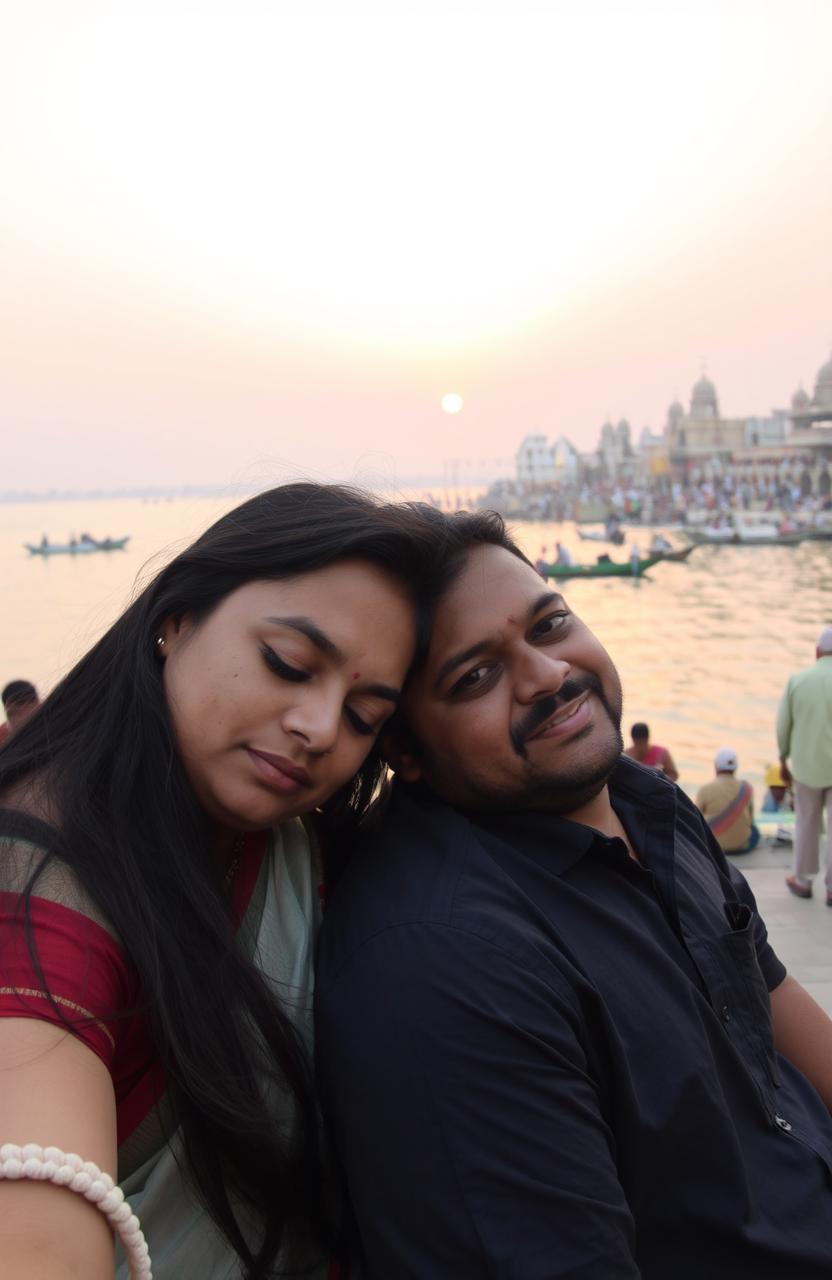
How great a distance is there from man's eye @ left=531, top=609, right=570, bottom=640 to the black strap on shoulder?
813 mm

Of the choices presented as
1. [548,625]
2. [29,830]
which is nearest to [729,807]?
[548,625]

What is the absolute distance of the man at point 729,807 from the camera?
6891 millimetres

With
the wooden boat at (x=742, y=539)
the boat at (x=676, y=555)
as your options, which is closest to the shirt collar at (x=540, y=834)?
the boat at (x=676, y=555)

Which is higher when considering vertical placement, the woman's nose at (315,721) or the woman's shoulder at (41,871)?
the woman's nose at (315,721)

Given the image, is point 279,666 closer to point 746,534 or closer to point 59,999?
point 59,999

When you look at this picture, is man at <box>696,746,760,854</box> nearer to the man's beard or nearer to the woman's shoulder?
the man's beard

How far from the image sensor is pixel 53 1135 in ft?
3.22

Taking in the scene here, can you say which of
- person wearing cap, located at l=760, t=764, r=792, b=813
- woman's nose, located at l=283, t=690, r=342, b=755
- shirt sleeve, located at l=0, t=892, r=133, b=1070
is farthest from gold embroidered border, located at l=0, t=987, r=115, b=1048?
person wearing cap, located at l=760, t=764, r=792, b=813

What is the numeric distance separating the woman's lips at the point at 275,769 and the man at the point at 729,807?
5.89 metres

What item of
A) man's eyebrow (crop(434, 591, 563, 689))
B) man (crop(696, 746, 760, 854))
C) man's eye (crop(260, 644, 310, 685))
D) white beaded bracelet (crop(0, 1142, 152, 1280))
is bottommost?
man (crop(696, 746, 760, 854))

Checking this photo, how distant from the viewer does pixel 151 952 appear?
47.1 inches

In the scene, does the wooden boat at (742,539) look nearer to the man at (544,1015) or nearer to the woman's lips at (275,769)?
the man at (544,1015)

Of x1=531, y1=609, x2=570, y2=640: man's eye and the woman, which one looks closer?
the woman

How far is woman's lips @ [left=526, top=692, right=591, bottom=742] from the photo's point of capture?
1596mm
